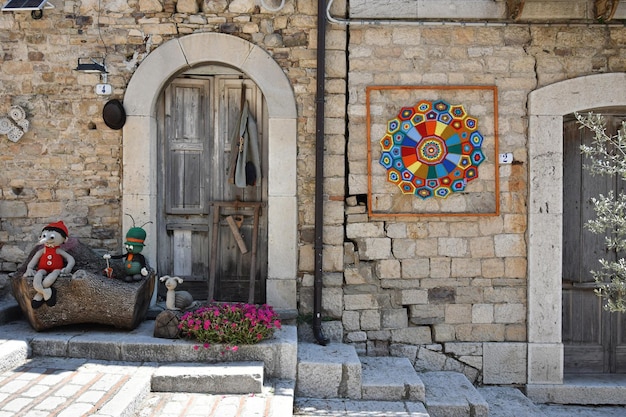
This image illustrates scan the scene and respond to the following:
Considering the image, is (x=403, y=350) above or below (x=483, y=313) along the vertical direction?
below

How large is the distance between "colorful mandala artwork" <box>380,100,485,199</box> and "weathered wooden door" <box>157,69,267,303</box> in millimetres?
1350

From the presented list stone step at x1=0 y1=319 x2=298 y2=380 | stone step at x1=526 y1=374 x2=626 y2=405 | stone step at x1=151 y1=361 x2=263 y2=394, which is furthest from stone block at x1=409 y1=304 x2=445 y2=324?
stone step at x1=151 y1=361 x2=263 y2=394

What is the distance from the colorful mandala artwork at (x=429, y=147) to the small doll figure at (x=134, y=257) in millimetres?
2390

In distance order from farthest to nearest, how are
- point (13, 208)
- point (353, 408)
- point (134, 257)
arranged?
point (13, 208) < point (134, 257) < point (353, 408)

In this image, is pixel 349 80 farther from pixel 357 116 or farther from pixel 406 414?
pixel 406 414

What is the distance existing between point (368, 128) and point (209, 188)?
176 centimetres

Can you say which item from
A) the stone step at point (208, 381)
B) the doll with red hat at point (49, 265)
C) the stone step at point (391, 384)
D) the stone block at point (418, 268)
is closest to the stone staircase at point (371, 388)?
the stone step at point (391, 384)

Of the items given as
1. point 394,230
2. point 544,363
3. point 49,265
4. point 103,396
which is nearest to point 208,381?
point 103,396

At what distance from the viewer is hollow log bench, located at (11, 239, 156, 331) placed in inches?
182

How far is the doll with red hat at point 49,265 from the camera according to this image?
4.58 metres

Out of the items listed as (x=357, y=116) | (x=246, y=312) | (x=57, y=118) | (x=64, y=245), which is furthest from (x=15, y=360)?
(x=357, y=116)

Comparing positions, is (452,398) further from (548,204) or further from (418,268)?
(548,204)

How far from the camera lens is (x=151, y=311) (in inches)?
210

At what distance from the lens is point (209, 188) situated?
5.68m
